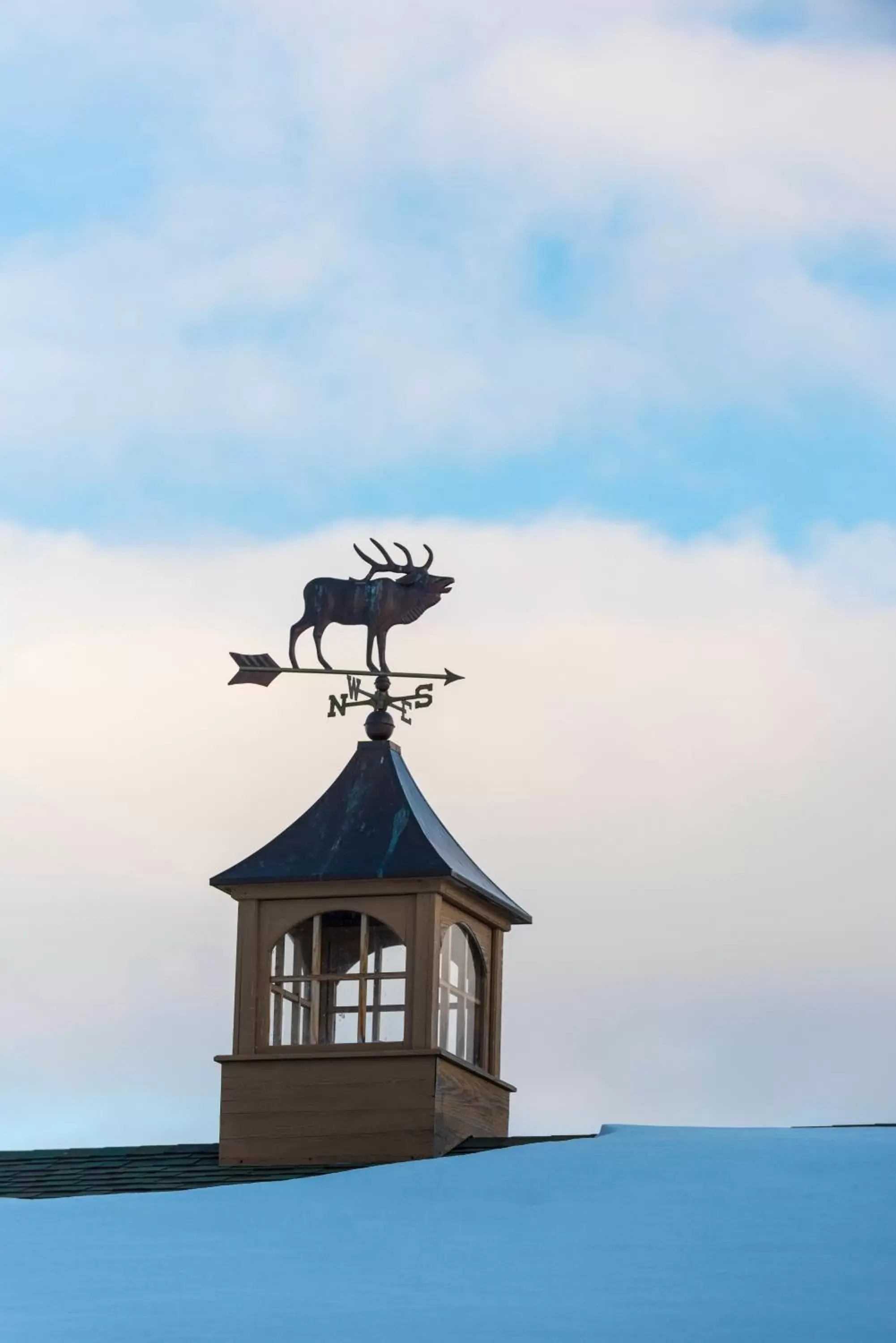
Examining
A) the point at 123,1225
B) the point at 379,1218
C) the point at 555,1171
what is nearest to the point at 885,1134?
the point at 555,1171

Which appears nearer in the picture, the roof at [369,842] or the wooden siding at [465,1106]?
the wooden siding at [465,1106]

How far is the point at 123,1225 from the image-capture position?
17.9m

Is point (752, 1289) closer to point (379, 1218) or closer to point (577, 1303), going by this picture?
point (577, 1303)

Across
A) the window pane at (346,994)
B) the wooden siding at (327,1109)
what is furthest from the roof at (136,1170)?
the window pane at (346,994)

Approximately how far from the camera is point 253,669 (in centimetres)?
2316

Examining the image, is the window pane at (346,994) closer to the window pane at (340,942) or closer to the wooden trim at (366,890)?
the window pane at (340,942)

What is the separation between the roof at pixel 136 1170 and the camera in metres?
20.9

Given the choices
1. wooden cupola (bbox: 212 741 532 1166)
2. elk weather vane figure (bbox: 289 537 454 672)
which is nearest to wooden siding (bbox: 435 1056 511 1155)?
wooden cupola (bbox: 212 741 532 1166)

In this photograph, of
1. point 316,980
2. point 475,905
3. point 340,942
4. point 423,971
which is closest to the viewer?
point 423,971

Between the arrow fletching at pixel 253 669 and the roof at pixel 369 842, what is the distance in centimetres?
92

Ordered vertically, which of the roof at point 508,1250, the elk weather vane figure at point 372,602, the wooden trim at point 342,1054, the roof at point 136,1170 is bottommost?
the roof at point 508,1250

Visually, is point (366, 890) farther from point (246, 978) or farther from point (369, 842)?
point (246, 978)

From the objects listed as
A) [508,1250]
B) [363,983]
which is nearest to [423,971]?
[363,983]

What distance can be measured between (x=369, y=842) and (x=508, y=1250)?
618cm
